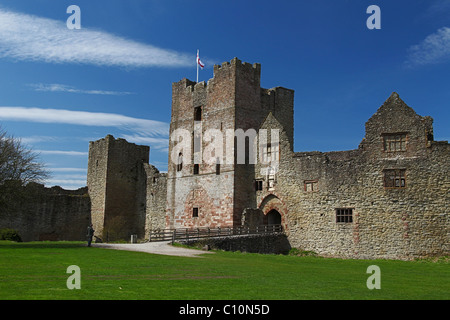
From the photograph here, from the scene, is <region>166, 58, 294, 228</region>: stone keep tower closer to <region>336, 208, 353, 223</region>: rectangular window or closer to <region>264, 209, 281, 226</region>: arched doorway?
<region>264, 209, 281, 226</region>: arched doorway

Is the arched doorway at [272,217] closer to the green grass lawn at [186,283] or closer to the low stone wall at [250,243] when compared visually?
the low stone wall at [250,243]

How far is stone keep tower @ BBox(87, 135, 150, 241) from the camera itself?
44594mm

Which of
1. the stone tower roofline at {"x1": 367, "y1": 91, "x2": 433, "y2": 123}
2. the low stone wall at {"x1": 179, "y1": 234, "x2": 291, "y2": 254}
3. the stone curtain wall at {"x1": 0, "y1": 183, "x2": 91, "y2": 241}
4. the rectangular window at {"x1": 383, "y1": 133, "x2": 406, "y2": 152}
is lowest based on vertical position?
the low stone wall at {"x1": 179, "y1": 234, "x2": 291, "y2": 254}

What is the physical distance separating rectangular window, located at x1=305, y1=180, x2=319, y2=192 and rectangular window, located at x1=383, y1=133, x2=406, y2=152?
5.11 meters

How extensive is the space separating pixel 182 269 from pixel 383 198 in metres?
16.8

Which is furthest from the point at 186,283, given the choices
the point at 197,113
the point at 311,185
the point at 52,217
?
the point at 52,217

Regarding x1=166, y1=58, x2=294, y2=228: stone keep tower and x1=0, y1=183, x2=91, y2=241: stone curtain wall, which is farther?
x1=0, y1=183, x2=91, y2=241: stone curtain wall

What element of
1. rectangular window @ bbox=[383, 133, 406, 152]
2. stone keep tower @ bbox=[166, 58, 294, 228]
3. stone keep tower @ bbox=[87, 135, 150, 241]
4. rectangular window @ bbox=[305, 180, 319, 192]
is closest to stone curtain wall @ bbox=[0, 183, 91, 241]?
stone keep tower @ bbox=[87, 135, 150, 241]

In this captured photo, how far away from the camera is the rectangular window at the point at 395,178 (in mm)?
28250

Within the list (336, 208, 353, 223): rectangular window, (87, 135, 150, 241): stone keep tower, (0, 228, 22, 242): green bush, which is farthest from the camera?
(87, 135, 150, 241): stone keep tower

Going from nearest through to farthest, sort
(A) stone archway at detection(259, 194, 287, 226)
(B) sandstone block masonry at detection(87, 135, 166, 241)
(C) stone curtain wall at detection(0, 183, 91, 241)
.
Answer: (A) stone archway at detection(259, 194, 287, 226) < (C) stone curtain wall at detection(0, 183, 91, 241) < (B) sandstone block masonry at detection(87, 135, 166, 241)

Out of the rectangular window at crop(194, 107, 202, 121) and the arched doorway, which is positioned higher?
the rectangular window at crop(194, 107, 202, 121)

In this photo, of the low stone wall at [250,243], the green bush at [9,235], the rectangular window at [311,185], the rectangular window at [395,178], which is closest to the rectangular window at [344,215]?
the rectangular window at [311,185]
